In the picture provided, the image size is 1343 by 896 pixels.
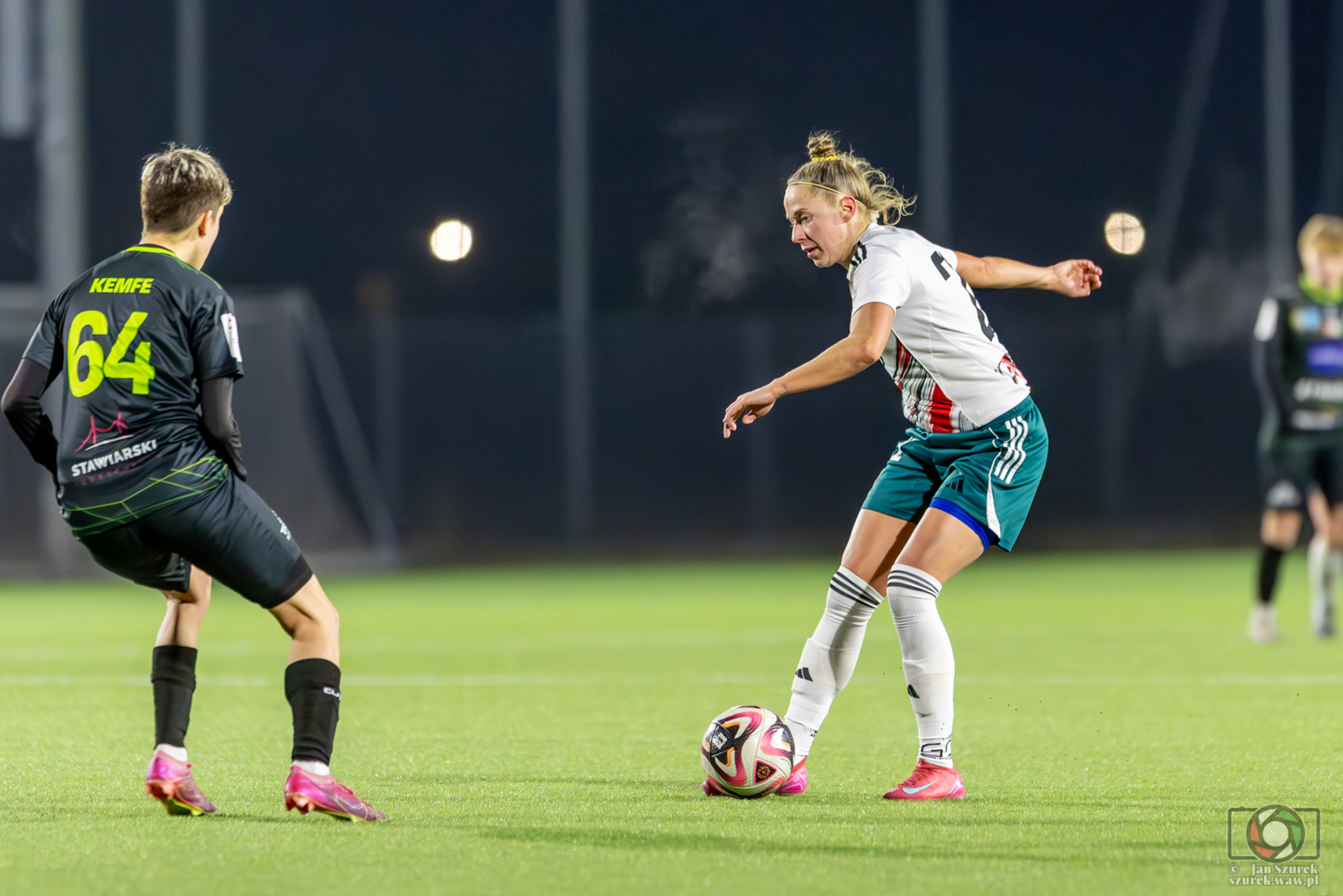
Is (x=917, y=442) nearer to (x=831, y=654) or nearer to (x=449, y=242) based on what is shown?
(x=831, y=654)

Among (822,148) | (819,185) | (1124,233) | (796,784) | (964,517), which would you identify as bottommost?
(796,784)

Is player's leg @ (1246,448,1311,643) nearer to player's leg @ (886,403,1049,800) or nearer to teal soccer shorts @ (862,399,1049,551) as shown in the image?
teal soccer shorts @ (862,399,1049,551)

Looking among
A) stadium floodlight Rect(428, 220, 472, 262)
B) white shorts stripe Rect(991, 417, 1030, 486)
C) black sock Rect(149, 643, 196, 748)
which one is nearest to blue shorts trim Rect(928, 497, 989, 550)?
white shorts stripe Rect(991, 417, 1030, 486)

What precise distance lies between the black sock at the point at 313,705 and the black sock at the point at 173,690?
0.36m

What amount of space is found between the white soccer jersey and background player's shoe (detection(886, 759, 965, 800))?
1.00m

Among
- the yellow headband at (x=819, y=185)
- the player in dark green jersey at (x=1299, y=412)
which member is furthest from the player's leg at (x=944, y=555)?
the player in dark green jersey at (x=1299, y=412)

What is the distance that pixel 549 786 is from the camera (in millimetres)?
5117

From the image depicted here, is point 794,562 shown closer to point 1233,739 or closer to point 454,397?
point 454,397

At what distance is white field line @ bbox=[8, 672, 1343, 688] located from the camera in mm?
7762

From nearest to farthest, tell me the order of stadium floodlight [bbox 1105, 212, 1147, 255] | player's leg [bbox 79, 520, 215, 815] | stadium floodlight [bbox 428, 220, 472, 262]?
player's leg [bbox 79, 520, 215, 815], stadium floodlight [bbox 1105, 212, 1147, 255], stadium floodlight [bbox 428, 220, 472, 262]

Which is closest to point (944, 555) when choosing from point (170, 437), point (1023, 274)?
point (1023, 274)

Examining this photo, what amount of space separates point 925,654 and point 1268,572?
5.42 metres

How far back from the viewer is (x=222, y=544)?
4262mm

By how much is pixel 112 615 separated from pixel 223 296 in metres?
8.61
